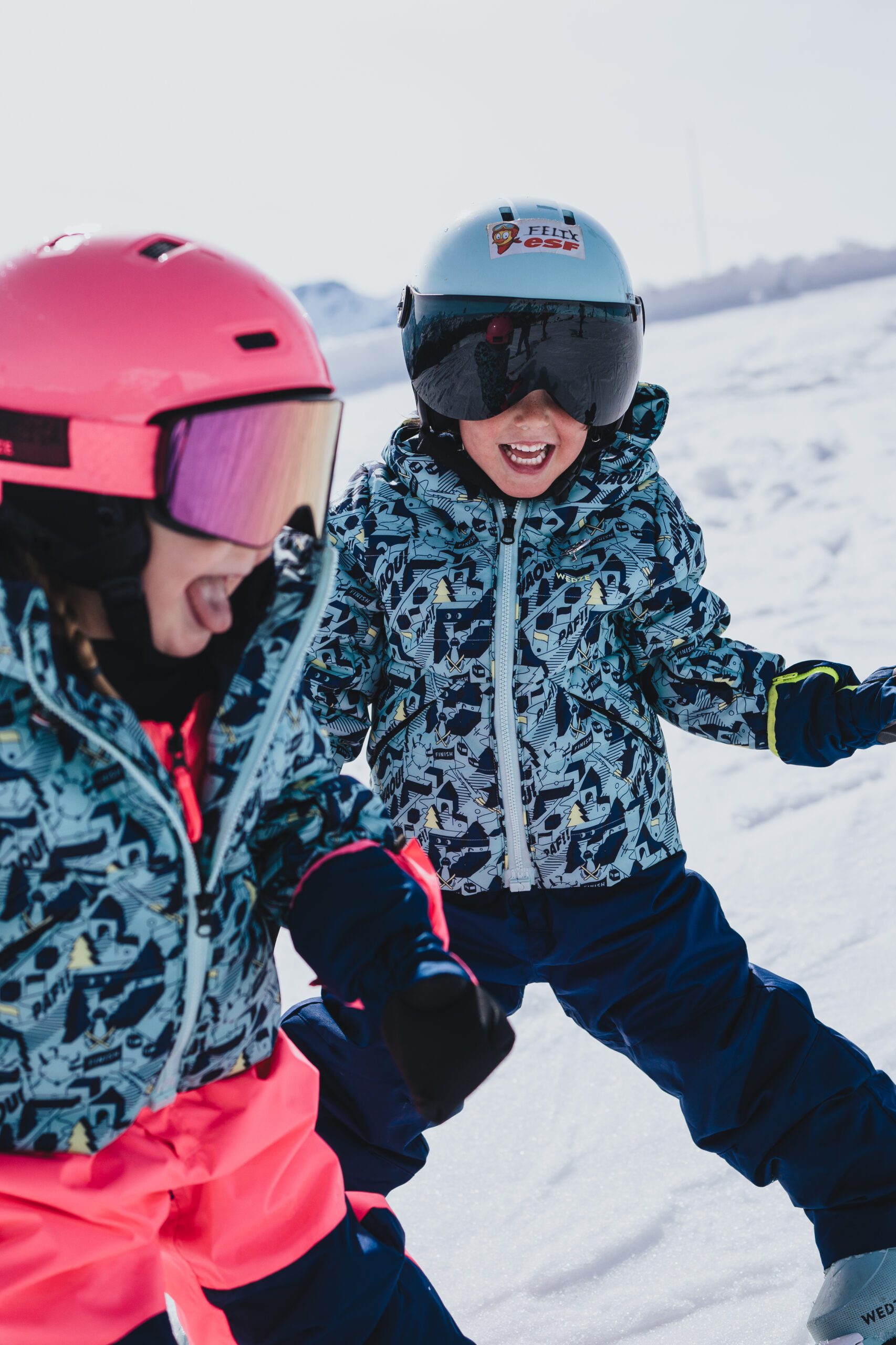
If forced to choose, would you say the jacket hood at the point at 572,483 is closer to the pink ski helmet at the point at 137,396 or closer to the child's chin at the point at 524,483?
the child's chin at the point at 524,483

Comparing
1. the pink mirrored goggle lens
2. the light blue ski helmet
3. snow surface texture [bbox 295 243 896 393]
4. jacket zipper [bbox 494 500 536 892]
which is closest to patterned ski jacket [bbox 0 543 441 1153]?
the pink mirrored goggle lens

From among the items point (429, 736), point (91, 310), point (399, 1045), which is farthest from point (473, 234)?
point (399, 1045)

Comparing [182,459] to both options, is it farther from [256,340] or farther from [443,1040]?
[443,1040]

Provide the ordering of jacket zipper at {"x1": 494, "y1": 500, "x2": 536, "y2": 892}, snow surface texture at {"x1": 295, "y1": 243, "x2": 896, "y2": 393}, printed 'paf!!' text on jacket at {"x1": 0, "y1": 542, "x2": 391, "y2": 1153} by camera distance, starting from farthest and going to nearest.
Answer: snow surface texture at {"x1": 295, "y1": 243, "x2": 896, "y2": 393}
jacket zipper at {"x1": 494, "y1": 500, "x2": 536, "y2": 892}
printed 'paf!!' text on jacket at {"x1": 0, "y1": 542, "x2": 391, "y2": 1153}

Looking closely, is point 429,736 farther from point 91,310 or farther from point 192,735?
point 91,310

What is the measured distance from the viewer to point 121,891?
1.10 meters

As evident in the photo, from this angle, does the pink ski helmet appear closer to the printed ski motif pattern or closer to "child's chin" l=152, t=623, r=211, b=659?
"child's chin" l=152, t=623, r=211, b=659

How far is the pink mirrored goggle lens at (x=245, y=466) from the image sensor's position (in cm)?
111

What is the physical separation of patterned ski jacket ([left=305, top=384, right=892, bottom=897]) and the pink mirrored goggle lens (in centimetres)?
57

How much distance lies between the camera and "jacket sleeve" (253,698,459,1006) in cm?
117

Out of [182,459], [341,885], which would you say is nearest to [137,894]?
[341,885]

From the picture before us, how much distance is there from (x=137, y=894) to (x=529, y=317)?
981 millimetres

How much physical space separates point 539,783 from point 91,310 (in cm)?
89

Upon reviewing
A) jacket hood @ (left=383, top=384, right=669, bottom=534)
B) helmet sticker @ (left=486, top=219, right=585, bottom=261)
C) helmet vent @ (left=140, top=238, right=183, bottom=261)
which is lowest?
jacket hood @ (left=383, top=384, right=669, bottom=534)
